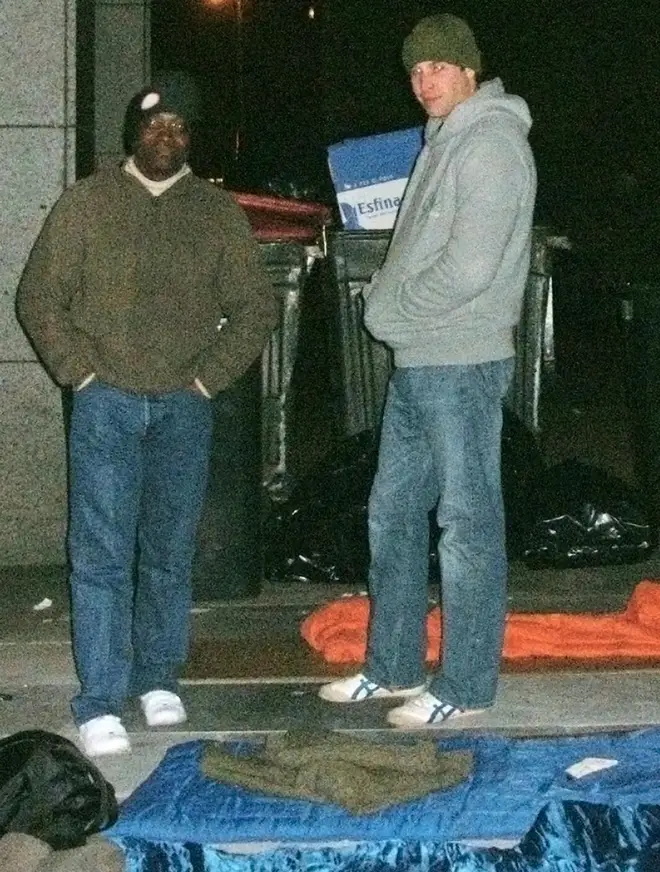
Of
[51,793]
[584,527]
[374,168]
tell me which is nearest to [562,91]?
A: [374,168]

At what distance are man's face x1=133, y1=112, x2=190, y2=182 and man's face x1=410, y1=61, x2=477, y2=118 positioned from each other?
0.70 metres

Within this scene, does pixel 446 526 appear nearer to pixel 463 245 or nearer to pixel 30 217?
pixel 463 245

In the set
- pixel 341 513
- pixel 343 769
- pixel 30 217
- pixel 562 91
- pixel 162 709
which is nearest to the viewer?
pixel 343 769

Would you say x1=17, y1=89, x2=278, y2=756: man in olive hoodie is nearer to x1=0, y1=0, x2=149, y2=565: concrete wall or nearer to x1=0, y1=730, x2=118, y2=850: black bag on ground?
x1=0, y1=730, x2=118, y2=850: black bag on ground

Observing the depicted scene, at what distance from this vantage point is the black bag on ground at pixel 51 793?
4.06 meters

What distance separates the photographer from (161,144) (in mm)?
4805

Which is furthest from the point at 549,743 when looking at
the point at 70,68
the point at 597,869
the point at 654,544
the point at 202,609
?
the point at 70,68

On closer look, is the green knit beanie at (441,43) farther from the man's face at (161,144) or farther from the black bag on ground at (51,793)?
the black bag on ground at (51,793)

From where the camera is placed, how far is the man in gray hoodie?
478 cm

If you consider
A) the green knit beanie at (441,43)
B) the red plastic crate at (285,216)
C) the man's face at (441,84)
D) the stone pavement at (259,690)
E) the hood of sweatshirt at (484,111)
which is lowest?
the stone pavement at (259,690)

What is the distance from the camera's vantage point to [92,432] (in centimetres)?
488

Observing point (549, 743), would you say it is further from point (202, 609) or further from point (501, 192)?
point (202, 609)

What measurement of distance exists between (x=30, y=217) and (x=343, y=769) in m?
3.33

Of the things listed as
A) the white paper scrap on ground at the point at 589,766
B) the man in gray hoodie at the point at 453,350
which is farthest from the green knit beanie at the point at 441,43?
the white paper scrap on ground at the point at 589,766
